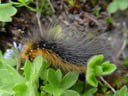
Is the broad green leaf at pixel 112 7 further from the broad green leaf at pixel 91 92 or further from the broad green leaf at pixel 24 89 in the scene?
the broad green leaf at pixel 24 89

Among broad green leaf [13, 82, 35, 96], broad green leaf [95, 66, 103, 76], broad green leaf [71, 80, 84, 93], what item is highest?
broad green leaf [95, 66, 103, 76]

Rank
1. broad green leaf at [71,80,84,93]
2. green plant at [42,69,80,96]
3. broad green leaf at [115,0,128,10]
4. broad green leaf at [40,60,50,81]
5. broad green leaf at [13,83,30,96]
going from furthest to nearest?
broad green leaf at [115,0,128,10] < broad green leaf at [71,80,84,93] < broad green leaf at [40,60,50,81] < green plant at [42,69,80,96] < broad green leaf at [13,83,30,96]

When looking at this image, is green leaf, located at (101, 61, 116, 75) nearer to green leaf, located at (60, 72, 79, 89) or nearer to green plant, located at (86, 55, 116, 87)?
green plant, located at (86, 55, 116, 87)

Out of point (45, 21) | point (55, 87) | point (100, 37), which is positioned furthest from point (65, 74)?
point (45, 21)

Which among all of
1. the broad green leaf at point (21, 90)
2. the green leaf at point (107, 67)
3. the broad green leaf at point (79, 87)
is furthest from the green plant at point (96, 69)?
the broad green leaf at point (21, 90)

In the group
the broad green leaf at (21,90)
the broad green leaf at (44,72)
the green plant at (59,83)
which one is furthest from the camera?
the broad green leaf at (44,72)

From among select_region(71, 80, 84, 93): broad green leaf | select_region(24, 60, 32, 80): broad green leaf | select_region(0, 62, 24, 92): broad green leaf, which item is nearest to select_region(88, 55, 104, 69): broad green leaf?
select_region(71, 80, 84, 93): broad green leaf
